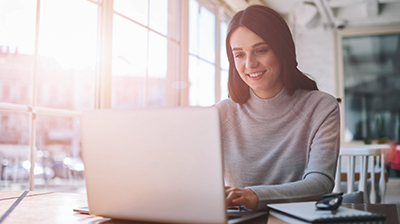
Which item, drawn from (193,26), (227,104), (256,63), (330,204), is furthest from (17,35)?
(193,26)

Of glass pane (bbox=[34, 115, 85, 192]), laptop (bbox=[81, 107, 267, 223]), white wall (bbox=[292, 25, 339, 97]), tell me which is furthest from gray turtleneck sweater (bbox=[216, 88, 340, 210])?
glass pane (bbox=[34, 115, 85, 192])

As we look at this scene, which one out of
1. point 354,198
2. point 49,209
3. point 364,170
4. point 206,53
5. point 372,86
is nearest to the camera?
point 49,209

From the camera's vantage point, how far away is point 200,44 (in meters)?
3.44

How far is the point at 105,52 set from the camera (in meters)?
2.08

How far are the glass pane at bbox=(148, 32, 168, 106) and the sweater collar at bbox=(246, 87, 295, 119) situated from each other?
55.2 inches

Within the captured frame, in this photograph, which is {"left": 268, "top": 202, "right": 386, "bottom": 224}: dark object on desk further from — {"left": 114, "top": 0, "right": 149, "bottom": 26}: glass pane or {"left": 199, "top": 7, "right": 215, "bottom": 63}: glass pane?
{"left": 199, "top": 7, "right": 215, "bottom": 63}: glass pane

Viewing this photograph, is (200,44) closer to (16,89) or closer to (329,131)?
(16,89)

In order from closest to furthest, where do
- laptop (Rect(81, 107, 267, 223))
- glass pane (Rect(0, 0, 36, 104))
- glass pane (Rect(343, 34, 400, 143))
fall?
laptop (Rect(81, 107, 267, 223)) → glass pane (Rect(0, 0, 36, 104)) → glass pane (Rect(343, 34, 400, 143))

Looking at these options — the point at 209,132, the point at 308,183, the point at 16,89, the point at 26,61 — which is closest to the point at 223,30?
the point at 16,89

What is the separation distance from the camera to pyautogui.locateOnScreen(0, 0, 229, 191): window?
1.72 metres

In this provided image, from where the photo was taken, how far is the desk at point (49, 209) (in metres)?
0.76

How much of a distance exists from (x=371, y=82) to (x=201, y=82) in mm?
3232

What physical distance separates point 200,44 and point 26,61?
6.28ft

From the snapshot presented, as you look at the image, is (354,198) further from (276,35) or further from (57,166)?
(57,166)
